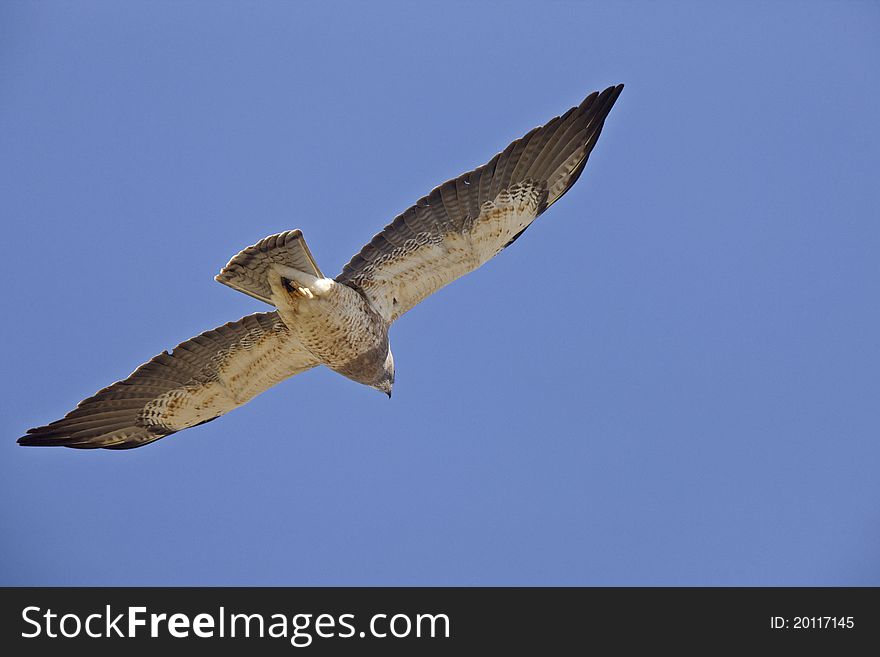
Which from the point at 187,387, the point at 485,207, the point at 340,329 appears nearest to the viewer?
the point at 340,329

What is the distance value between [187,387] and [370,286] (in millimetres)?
2354

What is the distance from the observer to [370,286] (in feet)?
36.6

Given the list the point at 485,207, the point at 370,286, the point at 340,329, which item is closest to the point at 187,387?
the point at 340,329

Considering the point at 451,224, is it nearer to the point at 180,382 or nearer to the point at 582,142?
the point at 582,142

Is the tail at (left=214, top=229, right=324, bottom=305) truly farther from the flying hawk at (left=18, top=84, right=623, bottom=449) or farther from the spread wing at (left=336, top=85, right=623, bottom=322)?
the spread wing at (left=336, top=85, right=623, bottom=322)

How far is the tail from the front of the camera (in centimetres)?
1007

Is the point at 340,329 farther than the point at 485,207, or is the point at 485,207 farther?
the point at 485,207

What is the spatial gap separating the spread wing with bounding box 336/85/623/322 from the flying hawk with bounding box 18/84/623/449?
0.03ft

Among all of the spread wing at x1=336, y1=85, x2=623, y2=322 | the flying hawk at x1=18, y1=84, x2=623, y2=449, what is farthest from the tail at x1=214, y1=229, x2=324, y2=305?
the spread wing at x1=336, y1=85, x2=623, y2=322

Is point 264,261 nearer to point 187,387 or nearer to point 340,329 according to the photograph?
point 340,329

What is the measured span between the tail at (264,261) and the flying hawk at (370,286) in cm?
2

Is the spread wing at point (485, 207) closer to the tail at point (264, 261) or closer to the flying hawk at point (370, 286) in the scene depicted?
the flying hawk at point (370, 286)

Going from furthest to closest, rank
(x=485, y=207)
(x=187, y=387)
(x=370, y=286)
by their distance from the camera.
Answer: (x=187, y=387) → (x=370, y=286) → (x=485, y=207)

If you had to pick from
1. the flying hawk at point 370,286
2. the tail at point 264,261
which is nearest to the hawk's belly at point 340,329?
the flying hawk at point 370,286
